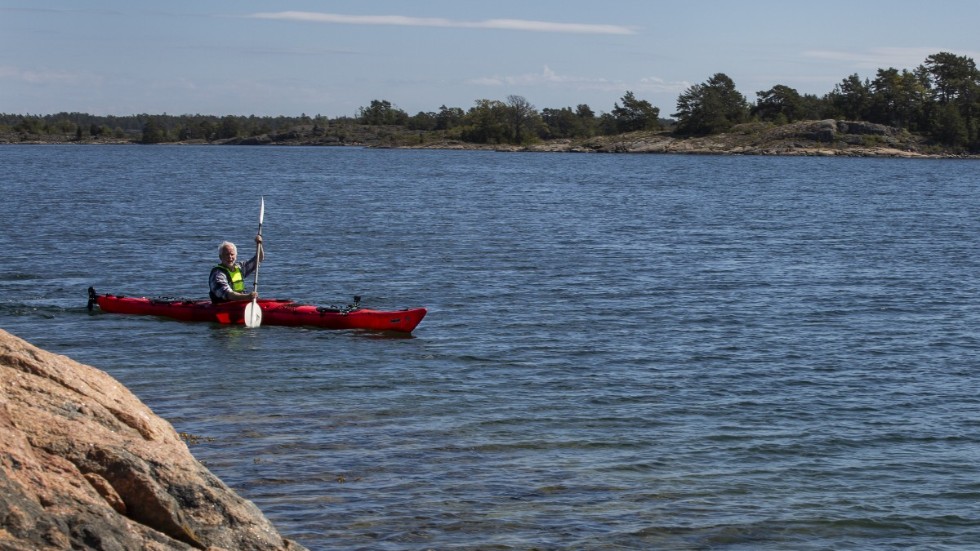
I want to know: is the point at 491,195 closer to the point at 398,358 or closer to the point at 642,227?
the point at 642,227

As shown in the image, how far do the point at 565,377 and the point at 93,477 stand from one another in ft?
39.3

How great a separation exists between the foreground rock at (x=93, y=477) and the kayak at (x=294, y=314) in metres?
13.9

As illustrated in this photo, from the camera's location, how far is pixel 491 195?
66.8 m

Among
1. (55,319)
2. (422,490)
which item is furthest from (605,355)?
(55,319)

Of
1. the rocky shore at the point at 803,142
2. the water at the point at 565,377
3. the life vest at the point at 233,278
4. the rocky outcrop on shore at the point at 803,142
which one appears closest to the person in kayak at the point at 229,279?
the life vest at the point at 233,278

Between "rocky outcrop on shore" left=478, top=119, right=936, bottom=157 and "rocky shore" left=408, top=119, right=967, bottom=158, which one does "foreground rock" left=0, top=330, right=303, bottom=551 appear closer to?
"rocky outcrop on shore" left=478, top=119, right=936, bottom=157

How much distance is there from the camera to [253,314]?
21453mm

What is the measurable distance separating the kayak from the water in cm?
29

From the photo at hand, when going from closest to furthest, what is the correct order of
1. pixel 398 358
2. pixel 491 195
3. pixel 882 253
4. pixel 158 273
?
pixel 398 358 < pixel 158 273 < pixel 882 253 < pixel 491 195

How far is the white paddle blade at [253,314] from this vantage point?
840 inches

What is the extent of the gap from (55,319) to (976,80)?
507 feet

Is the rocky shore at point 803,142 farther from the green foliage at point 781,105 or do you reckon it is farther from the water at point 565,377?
the water at point 565,377

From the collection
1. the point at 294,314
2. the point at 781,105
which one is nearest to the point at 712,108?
the point at 781,105

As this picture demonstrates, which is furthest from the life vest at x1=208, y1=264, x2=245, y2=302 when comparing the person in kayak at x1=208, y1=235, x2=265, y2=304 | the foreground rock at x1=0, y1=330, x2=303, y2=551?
the foreground rock at x1=0, y1=330, x2=303, y2=551
